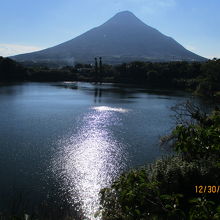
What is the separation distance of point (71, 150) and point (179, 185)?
33.9ft

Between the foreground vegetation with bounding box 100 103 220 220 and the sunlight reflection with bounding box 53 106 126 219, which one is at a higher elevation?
the foreground vegetation with bounding box 100 103 220 220

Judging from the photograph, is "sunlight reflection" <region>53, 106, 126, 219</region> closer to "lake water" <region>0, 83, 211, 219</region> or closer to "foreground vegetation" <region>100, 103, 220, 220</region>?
"lake water" <region>0, 83, 211, 219</region>

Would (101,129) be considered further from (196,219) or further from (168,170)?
(196,219)

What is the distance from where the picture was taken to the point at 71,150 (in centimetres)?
1908

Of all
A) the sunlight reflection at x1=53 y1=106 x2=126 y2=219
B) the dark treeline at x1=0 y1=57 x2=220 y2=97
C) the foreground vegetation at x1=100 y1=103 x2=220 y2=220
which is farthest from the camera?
the dark treeline at x1=0 y1=57 x2=220 y2=97

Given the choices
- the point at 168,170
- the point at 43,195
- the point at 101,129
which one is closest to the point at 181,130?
the point at 168,170

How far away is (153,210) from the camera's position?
238 inches

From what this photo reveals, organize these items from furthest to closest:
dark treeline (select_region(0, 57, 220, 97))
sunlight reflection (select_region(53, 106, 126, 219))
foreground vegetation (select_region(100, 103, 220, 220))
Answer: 1. dark treeline (select_region(0, 57, 220, 97))
2. sunlight reflection (select_region(53, 106, 126, 219))
3. foreground vegetation (select_region(100, 103, 220, 220))

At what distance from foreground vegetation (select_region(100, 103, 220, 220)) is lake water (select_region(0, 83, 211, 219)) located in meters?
3.10

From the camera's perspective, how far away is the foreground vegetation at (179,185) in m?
3.71

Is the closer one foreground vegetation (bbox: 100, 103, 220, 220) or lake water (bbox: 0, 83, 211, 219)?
foreground vegetation (bbox: 100, 103, 220, 220)

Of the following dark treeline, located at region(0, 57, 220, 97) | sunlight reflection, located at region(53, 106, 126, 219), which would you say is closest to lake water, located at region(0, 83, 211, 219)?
sunlight reflection, located at region(53, 106, 126, 219)

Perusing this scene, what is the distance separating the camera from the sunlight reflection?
12711mm

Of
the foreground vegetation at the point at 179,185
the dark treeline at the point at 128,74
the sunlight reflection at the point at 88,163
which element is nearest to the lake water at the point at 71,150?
the sunlight reflection at the point at 88,163
